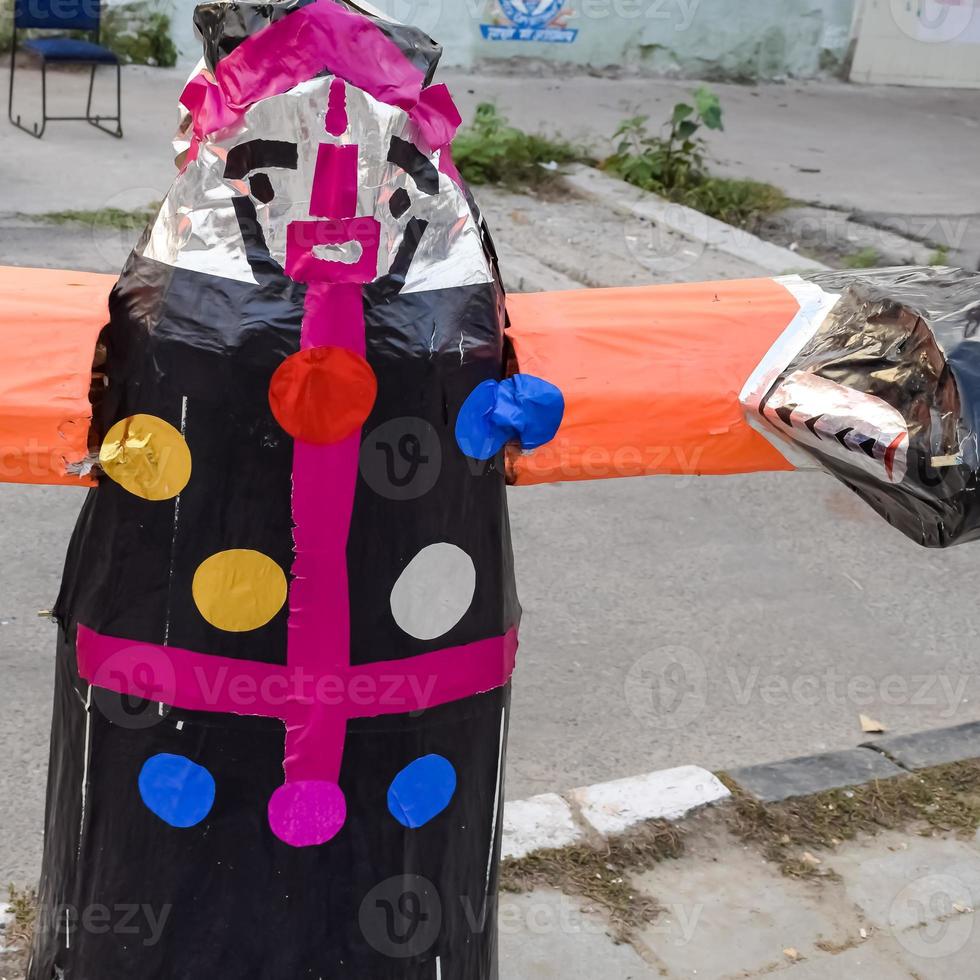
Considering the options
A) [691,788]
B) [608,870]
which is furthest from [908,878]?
[608,870]

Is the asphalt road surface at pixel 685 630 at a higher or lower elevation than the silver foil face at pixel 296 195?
lower

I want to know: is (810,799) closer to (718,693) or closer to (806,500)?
(718,693)

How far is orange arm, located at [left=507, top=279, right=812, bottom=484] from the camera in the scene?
66.7 inches

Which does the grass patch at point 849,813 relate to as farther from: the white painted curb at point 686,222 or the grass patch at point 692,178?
the grass patch at point 692,178

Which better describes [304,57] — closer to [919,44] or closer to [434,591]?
[434,591]

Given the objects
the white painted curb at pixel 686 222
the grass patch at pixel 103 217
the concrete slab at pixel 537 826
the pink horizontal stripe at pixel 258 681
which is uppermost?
the pink horizontal stripe at pixel 258 681

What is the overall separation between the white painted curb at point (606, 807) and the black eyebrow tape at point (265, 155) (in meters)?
1.92

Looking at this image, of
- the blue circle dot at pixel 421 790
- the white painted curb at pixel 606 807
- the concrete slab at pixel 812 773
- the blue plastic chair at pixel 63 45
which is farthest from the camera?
the blue plastic chair at pixel 63 45

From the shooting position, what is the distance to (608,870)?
121 inches

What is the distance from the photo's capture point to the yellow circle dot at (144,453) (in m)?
1.59

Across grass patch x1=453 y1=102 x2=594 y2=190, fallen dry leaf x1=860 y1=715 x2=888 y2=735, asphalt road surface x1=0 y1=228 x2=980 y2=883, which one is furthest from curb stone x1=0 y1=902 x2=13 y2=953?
grass patch x1=453 y1=102 x2=594 y2=190

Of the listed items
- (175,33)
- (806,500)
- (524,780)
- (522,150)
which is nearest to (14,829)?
(524,780)

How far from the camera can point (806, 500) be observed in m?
5.33

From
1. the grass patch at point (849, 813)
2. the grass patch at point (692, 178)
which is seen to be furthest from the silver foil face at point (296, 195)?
the grass patch at point (692, 178)
